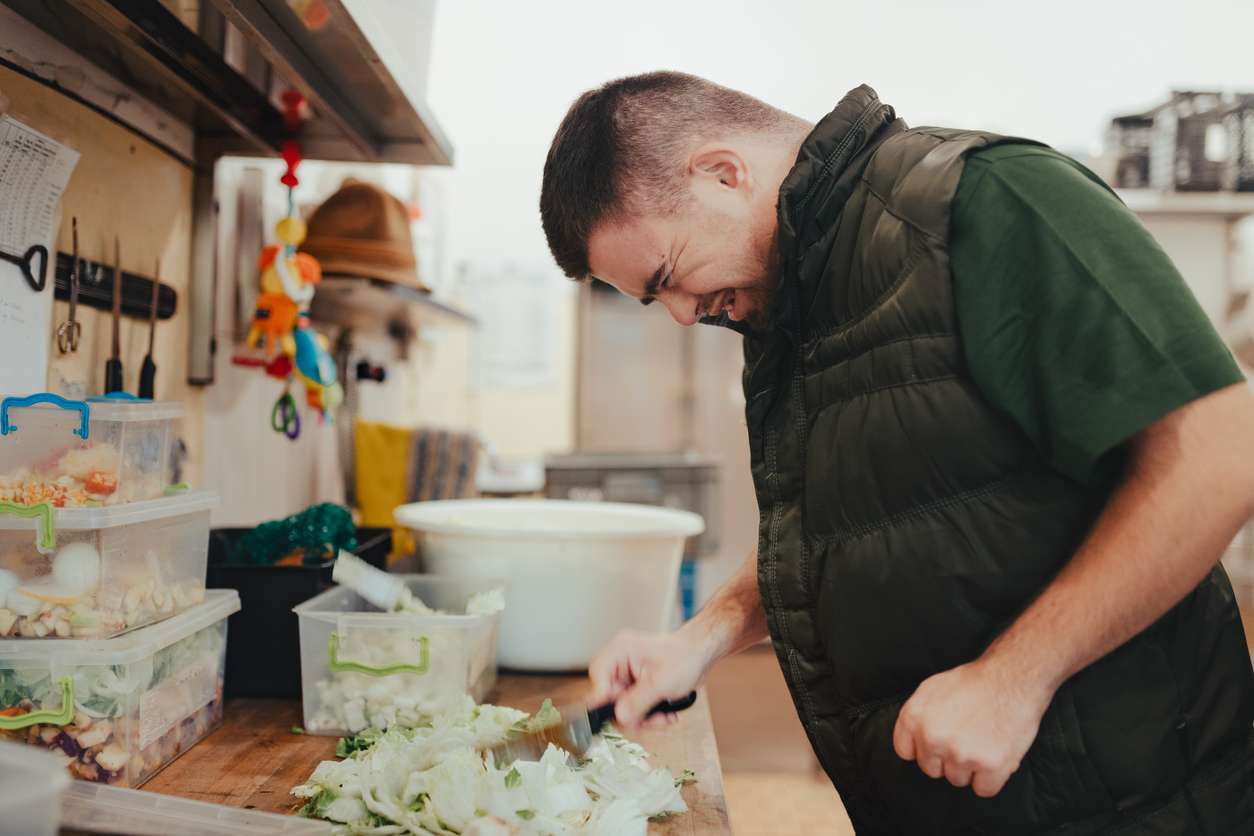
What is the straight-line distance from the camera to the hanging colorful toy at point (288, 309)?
64.1 inches

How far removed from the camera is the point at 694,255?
107 cm


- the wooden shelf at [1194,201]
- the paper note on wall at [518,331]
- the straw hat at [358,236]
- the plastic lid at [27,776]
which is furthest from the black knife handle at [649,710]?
the paper note on wall at [518,331]

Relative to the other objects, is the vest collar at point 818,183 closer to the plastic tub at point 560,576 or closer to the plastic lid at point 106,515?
the plastic tub at point 560,576

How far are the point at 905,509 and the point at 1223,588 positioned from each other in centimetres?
33

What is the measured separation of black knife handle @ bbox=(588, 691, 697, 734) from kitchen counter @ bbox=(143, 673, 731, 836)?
5 cm

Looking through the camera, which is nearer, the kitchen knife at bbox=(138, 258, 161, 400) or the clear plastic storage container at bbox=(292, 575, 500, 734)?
the clear plastic storage container at bbox=(292, 575, 500, 734)

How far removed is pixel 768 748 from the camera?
3.69m

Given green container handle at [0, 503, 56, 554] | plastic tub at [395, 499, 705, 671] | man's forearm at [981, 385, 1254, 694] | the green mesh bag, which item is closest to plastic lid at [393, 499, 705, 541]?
plastic tub at [395, 499, 705, 671]

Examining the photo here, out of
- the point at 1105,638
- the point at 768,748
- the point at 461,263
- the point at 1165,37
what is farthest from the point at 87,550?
the point at 461,263

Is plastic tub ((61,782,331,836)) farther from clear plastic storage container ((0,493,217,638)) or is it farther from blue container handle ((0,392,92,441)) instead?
blue container handle ((0,392,92,441))

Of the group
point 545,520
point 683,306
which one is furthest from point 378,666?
point 545,520

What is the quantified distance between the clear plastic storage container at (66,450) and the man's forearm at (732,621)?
69 cm

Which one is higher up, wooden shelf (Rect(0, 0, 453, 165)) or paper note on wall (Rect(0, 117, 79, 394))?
wooden shelf (Rect(0, 0, 453, 165))

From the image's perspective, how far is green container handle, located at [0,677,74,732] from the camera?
864 mm
